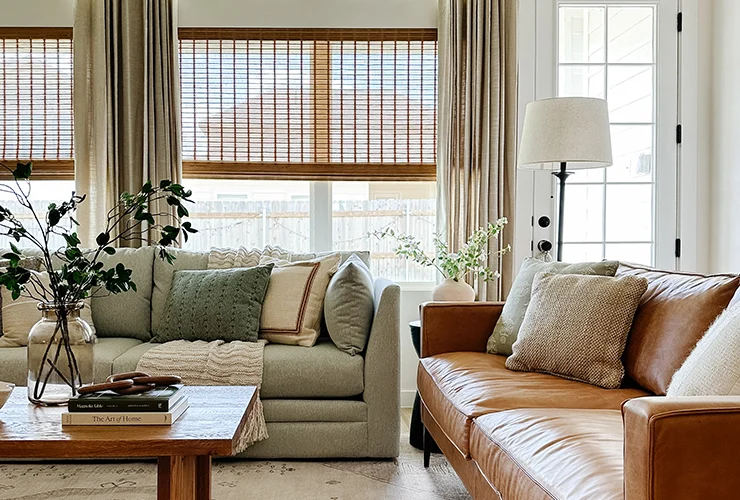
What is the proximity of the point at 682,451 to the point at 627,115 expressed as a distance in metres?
3.27

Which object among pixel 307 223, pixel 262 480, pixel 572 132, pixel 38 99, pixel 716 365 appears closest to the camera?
pixel 716 365

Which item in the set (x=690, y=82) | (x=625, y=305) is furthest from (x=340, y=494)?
(x=690, y=82)

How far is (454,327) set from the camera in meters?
3.16

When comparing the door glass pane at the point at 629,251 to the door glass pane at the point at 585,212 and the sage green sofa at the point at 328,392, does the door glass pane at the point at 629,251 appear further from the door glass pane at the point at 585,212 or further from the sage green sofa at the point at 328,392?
the sage green sofa at the point at 328,392

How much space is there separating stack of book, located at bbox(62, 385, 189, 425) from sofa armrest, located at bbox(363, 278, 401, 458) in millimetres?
1351

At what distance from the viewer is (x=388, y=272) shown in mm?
4570

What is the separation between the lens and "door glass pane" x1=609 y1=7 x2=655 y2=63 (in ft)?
13.8

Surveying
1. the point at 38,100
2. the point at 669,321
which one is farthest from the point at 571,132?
the point at 38,100

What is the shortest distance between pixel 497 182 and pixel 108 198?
88.2 inches

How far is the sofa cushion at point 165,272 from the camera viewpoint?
3676 mm

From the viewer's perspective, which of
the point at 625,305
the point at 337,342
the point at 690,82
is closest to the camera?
the point at 625,305

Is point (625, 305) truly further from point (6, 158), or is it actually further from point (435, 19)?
point (6, 158)

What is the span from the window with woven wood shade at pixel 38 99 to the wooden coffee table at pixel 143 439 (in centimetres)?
269

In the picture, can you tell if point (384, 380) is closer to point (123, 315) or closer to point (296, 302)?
point (296, 302)
